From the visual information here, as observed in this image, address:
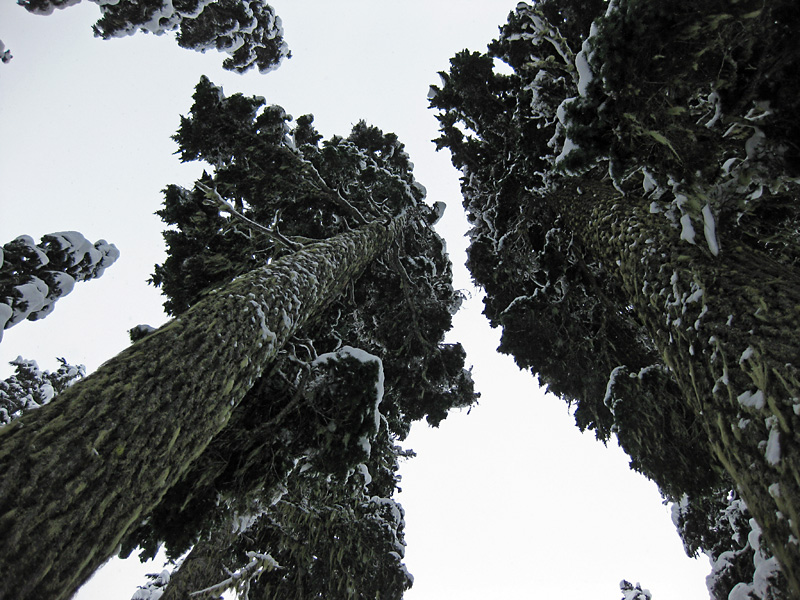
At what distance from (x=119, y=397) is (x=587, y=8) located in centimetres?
807

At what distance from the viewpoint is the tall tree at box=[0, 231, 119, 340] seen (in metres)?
8.69

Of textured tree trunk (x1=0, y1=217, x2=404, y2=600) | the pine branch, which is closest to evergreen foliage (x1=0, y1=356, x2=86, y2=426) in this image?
the pine branch

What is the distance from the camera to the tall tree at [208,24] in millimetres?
9711

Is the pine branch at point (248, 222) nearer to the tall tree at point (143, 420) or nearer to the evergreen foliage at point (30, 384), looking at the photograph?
the tall tree at point (143, 420)

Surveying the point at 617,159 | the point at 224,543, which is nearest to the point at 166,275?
the point at 224,543

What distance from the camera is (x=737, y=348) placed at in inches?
82.8

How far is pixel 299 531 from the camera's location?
7406 mm

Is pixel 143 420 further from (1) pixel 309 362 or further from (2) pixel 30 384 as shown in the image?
(2) pixel 30 384

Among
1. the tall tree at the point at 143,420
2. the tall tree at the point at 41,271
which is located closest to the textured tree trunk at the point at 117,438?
the tall tree at the point at 143,420

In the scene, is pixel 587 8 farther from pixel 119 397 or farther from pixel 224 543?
pixel 224 543

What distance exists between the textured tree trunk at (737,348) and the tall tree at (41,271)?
33.3 feet

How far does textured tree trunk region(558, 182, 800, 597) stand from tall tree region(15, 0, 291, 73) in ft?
38.6

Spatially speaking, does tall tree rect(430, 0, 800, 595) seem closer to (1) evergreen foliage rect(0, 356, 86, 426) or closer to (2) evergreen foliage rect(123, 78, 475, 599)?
(2) evergreen foliage rect(123, 78, 475, 599)

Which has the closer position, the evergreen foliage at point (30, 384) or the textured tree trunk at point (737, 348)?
the textured tree trunk at point (737, 348)
